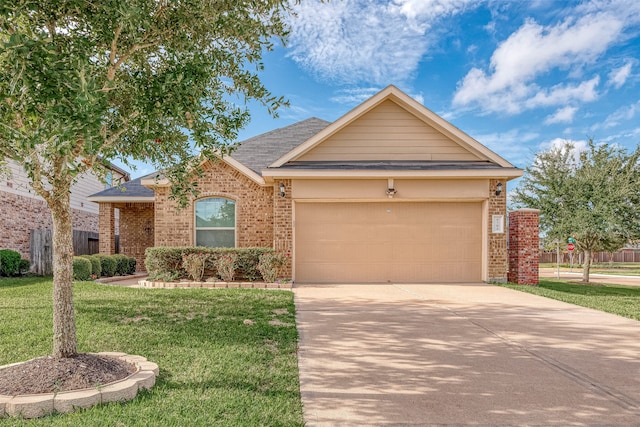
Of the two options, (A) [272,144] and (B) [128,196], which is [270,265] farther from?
(B) [128,196]

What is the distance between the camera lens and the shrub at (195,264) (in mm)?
11000

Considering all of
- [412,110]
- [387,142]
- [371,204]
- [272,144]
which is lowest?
[371,204]

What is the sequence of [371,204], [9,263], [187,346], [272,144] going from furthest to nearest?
[272,144] → [9,263] → [371,204] → [187,346]

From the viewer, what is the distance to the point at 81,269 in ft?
39.1

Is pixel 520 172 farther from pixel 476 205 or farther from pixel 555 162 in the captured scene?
pixel 555 162

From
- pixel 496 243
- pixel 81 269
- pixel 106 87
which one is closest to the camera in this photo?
pixel 106 87

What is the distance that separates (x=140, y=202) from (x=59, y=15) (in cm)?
1220

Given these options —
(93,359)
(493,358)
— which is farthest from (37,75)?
(493,358)

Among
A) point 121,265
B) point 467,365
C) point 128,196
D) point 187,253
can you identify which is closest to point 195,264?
point 187,253

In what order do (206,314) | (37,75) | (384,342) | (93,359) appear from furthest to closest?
1. (206,314)
2. (384,342)
3. (93,359)
4. (37,75)

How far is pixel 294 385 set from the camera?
385 centimetres

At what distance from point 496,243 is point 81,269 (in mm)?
11852

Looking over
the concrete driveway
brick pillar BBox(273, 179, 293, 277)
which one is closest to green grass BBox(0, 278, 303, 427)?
the concrete driveway

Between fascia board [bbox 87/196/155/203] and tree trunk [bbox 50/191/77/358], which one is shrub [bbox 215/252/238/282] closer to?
fascia board [bbox 87/196/155/203]
